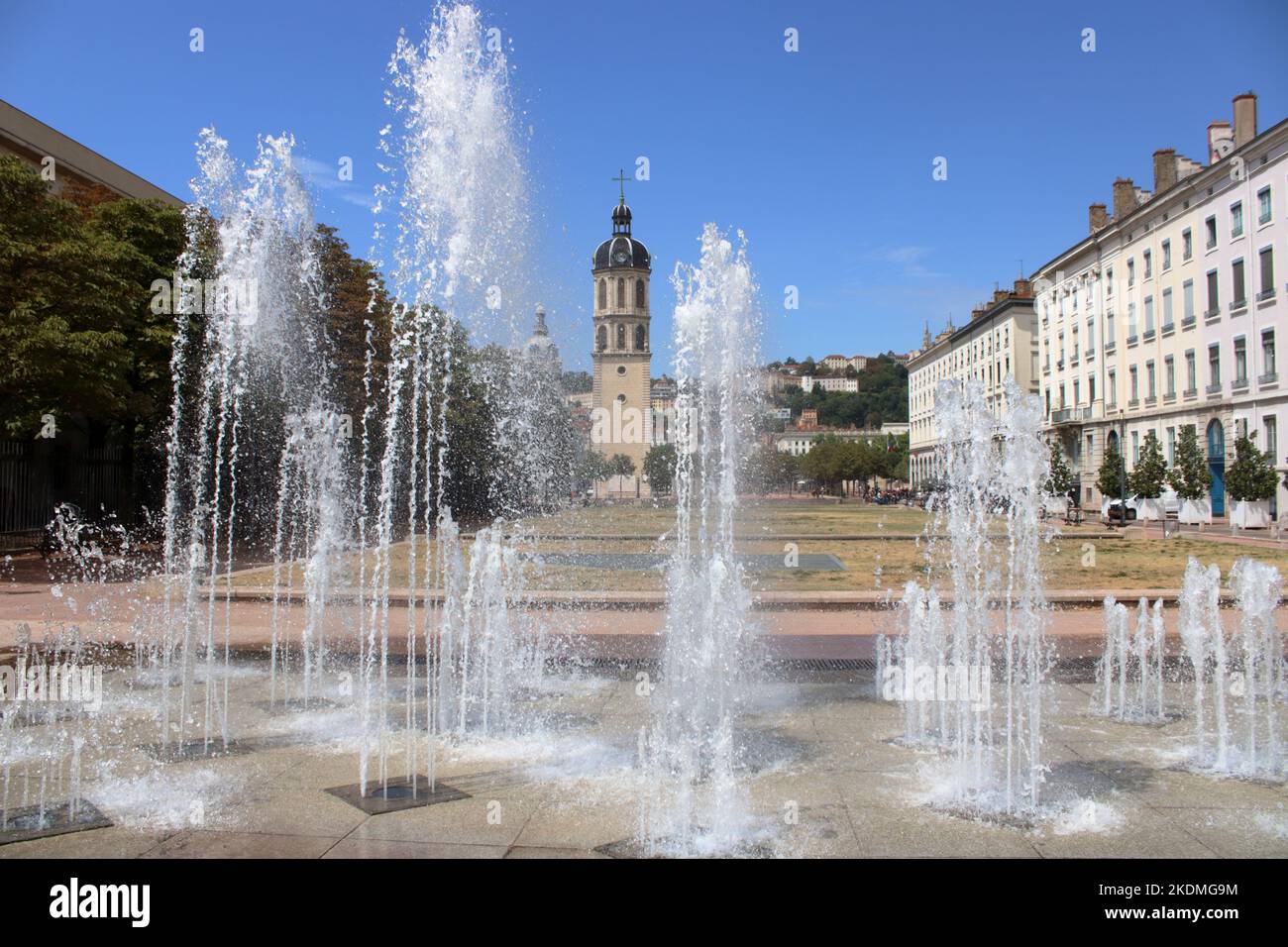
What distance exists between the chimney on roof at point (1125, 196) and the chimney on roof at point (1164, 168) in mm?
4050

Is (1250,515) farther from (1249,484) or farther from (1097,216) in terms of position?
(1097,216)

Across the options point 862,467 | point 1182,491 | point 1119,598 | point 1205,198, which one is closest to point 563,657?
point 1119,598

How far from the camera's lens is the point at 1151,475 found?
36.6m

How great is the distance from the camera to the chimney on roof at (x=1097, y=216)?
173 ft

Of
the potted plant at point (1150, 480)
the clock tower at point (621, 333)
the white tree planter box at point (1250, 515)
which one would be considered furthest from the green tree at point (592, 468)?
the white tree planter box at point (1250, 515)

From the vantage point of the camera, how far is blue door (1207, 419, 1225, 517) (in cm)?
3825

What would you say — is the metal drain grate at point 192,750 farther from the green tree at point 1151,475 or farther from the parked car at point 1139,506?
the green tree at point 1151,475

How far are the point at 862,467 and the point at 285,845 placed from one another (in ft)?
A: 297

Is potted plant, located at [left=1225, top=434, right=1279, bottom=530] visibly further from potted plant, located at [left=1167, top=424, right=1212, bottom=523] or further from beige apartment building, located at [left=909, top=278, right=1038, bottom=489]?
beige apartment building, located at [left=909, top=278, right=1038, bottom=489]

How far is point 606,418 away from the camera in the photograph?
10862 centimetres

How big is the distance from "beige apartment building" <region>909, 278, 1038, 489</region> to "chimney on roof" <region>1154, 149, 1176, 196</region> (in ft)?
35.7

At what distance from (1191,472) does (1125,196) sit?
69.1 feet

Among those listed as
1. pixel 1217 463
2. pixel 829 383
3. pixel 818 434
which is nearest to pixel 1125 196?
pixel 1217 463

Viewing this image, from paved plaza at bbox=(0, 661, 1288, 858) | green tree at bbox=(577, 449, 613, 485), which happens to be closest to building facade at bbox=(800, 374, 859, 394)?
green tree at bbox=(577, 449, 613, 485)
